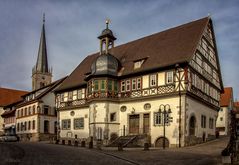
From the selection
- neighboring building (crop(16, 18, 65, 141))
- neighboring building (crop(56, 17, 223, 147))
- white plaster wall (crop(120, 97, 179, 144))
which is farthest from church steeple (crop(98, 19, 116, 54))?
neighboring building (crop(16, 18, 65, 141))

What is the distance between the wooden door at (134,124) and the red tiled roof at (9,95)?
54.6 metres

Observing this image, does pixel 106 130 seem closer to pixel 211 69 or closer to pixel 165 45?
pixel 165 45

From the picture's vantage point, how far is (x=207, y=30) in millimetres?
39219

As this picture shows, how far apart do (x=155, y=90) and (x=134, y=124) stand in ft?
15.1

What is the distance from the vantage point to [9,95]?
285 feet

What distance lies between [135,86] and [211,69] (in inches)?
402

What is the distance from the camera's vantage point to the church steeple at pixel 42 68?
304 ft

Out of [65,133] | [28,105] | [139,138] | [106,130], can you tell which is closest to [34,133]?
[28,105]

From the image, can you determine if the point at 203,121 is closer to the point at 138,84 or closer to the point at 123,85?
the point at 138,84

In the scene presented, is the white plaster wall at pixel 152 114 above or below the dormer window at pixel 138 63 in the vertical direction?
below

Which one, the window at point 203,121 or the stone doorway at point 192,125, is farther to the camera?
the window at point 203,121

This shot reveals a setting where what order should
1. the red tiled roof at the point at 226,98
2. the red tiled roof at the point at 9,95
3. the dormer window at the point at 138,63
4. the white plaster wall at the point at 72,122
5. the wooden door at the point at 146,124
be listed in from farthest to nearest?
the red tiled roof at the point at 9,95 < the red tiled roof at the point at 226,98 < the white plaster wall at the point at 72,122 < the dormer window at the point at 138,63 < the wooden door at the point at 146,124

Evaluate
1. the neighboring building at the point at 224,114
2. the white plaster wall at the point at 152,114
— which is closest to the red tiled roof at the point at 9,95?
the neighboring building at the point at 224,114

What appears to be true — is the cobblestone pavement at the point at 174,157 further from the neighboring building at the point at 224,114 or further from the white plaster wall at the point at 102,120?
the neighboring building at the point at 224,114
